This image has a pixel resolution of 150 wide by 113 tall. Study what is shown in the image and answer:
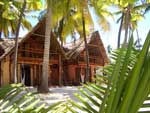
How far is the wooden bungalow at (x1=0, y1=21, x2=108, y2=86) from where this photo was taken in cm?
2423

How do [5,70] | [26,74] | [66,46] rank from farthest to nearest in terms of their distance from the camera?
[66,46] < [26,74] < [5,70]

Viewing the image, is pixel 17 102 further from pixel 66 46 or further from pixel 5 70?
pixel 66 46

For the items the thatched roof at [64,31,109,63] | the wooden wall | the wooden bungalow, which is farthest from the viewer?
the thatched roof at [64,31,109,63]

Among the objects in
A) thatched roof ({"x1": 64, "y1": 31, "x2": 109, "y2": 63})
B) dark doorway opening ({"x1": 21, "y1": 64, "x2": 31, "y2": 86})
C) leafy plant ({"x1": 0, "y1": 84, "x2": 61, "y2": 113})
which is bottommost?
dark doorway opening ({"x1": 21, "y1": 64, "x2": 31, "y2": 86})

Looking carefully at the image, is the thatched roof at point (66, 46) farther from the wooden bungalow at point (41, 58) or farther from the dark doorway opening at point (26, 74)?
the dark doorway opening at point (26, 74)

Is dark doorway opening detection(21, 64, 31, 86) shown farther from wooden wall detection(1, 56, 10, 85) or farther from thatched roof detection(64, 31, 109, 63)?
thatched roof detection(64, 31, 109, 63)

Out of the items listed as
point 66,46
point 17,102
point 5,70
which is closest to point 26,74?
point 5,70

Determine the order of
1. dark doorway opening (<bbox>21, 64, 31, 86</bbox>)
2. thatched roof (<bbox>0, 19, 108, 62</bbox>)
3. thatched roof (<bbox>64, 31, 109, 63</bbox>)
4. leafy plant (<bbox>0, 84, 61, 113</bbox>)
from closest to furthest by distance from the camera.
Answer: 1. leafy plant (<bbox>0, 84, 61, 113</bbox>)
2. thatched roof (<bbox>0, 19, 108, 62</bbox>)
3. dark doorway opening (<bbox>21, 64, 31, 86</bbox>)
4. thatched roof (<bbox>64, 31, 109, 63</bbox>)

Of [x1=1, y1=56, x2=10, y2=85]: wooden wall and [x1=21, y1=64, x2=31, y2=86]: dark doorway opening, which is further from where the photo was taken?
[x1=21, y1=64, x2=31, y2=86]: dark doorway opening

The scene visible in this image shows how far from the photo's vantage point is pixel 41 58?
85.4 ft

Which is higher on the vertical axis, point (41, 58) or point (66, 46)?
point (66, 46)

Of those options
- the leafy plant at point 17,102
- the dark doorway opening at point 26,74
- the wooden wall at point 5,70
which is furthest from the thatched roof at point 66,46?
the leafy plant at point 17,102

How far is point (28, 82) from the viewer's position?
25938 mm

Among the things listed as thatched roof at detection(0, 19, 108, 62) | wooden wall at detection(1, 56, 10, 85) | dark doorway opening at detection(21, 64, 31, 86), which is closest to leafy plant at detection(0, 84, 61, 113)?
thatched roof at detection(0, 19, 108, 62)
